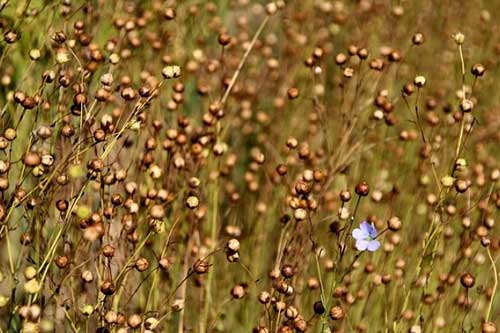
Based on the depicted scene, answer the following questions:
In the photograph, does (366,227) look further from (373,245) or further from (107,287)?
(107,287)

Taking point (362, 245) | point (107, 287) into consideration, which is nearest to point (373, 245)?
point (362, 245)

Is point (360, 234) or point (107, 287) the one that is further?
point (360, 234)

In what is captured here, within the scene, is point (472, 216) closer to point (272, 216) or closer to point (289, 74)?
point (272, 216)

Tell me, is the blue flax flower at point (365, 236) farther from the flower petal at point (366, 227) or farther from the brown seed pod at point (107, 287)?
the brown seed pod at point (107, 287)

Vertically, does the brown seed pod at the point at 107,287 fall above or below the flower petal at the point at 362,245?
above

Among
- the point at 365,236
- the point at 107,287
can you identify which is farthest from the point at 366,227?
the point at 107,287

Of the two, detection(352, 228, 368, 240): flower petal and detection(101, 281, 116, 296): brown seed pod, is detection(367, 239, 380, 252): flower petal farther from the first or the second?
detection(101, 281, 116, 296): brown seed pod

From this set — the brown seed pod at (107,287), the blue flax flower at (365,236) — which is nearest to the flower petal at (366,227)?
the blue flax flower at (365,236)

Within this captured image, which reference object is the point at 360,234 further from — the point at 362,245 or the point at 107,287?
the point at 107,287

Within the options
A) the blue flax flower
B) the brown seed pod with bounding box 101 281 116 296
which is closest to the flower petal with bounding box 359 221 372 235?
the blue flax flower

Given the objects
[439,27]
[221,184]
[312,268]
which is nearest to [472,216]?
[312,268]

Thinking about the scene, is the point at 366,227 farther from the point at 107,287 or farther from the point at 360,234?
the point at 107,287
